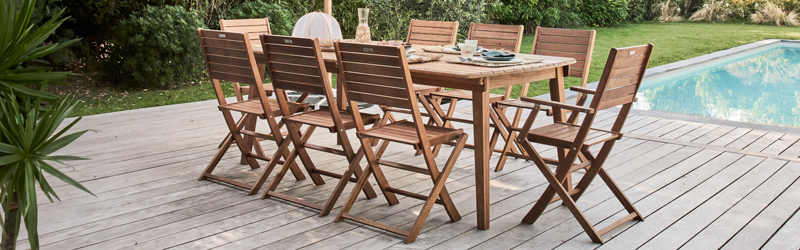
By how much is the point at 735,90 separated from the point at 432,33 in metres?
6.22

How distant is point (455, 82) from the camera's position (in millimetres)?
3270

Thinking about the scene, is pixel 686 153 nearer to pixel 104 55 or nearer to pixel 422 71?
pixel 422 71

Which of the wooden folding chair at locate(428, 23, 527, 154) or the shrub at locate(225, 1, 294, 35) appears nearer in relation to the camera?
the wooden folding chair at locate(428, 23, 527, 154)

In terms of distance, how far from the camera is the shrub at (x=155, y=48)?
24.0 feet

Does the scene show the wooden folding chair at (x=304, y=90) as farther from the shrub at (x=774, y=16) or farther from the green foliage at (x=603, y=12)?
the shrub at (x=774, y=16)

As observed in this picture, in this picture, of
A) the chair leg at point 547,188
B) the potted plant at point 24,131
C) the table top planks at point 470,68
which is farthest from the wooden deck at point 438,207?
the potted plant at point 24,131

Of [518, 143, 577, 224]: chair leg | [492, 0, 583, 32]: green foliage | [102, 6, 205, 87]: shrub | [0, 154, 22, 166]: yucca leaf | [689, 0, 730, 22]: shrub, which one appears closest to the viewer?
[0, 154, 22, 166]: yucca leaf

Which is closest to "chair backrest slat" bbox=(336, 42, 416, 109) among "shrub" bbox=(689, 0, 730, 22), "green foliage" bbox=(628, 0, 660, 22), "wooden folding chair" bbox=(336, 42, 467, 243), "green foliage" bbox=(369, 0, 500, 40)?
"wooden folding chair" bbox=(336, 42, 467, 243)

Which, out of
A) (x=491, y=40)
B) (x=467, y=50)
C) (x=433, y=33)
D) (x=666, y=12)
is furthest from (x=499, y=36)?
(x=666, y=12)

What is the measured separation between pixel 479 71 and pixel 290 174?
1.64m

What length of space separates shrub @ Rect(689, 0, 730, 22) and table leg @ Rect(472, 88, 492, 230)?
16393 millimetres

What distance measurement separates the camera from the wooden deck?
3.19m

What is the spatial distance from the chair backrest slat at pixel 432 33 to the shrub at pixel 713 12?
14468mm

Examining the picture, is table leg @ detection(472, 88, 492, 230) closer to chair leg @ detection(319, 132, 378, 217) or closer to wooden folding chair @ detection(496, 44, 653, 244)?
wooden folding chair @ detection(496, 44, 653, 244)
